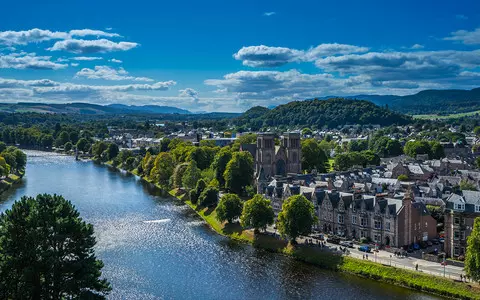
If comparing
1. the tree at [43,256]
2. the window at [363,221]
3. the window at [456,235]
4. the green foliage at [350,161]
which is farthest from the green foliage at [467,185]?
the tree at [43,256]

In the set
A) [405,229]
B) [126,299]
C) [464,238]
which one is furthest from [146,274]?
[464,238]

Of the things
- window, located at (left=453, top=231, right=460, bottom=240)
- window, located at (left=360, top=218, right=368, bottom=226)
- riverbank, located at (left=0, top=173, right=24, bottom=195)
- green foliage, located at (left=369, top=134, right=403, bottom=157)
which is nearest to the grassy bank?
window, located at (left=360, top=218, right=368, bottom=226)

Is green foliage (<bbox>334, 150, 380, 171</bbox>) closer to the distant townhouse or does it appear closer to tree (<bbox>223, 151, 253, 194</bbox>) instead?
tree (<bbox>223, 151, 253, 194</bbox>)

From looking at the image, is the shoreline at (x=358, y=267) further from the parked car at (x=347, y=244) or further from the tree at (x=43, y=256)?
the tree at (x=43, y=256)

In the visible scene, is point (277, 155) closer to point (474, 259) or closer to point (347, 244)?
point (347, 244)

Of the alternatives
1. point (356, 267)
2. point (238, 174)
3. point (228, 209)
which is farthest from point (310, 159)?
point (356, 267)

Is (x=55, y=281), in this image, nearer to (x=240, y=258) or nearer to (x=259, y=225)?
(x=240, y=258)
